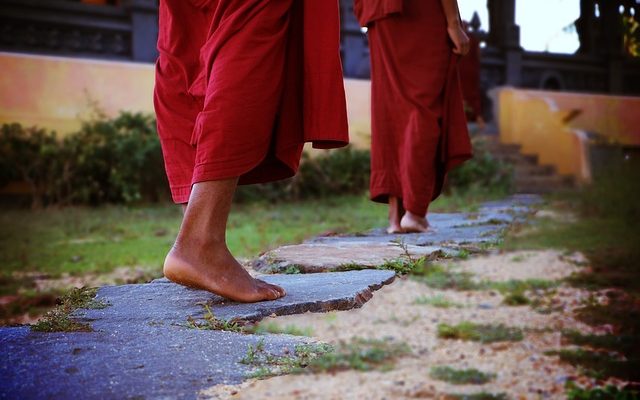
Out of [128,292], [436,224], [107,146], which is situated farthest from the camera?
[107,146]

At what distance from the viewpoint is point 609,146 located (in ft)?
26.9

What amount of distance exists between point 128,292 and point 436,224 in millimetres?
2338

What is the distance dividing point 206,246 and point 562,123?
8.45 metres

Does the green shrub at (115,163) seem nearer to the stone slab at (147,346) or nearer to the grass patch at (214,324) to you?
the stone slab at (147,346)

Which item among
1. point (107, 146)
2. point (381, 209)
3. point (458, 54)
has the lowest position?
point (381, 209)

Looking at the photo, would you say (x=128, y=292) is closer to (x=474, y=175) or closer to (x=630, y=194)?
(x=630, y=194)

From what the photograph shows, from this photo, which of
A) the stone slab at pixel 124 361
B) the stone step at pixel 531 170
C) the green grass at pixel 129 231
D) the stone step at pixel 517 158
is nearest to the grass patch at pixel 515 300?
the green grass at pixel 129 231

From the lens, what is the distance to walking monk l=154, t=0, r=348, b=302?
5.28 ft

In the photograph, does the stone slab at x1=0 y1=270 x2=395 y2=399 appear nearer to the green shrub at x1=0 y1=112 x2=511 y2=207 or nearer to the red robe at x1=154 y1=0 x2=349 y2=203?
the red robe at x1=154 y1=0 x2=349 y2=203

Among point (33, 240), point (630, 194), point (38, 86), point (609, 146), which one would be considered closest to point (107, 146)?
point (38, 86)

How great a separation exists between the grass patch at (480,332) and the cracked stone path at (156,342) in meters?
0.30

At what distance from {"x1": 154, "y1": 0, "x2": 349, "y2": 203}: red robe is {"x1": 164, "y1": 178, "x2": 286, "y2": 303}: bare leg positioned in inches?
1.7

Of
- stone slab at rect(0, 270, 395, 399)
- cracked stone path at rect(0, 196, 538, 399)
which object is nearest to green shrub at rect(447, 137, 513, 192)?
cracked stone path at rect(0, 196, 538, 399)

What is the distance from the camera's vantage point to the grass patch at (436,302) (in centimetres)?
248
